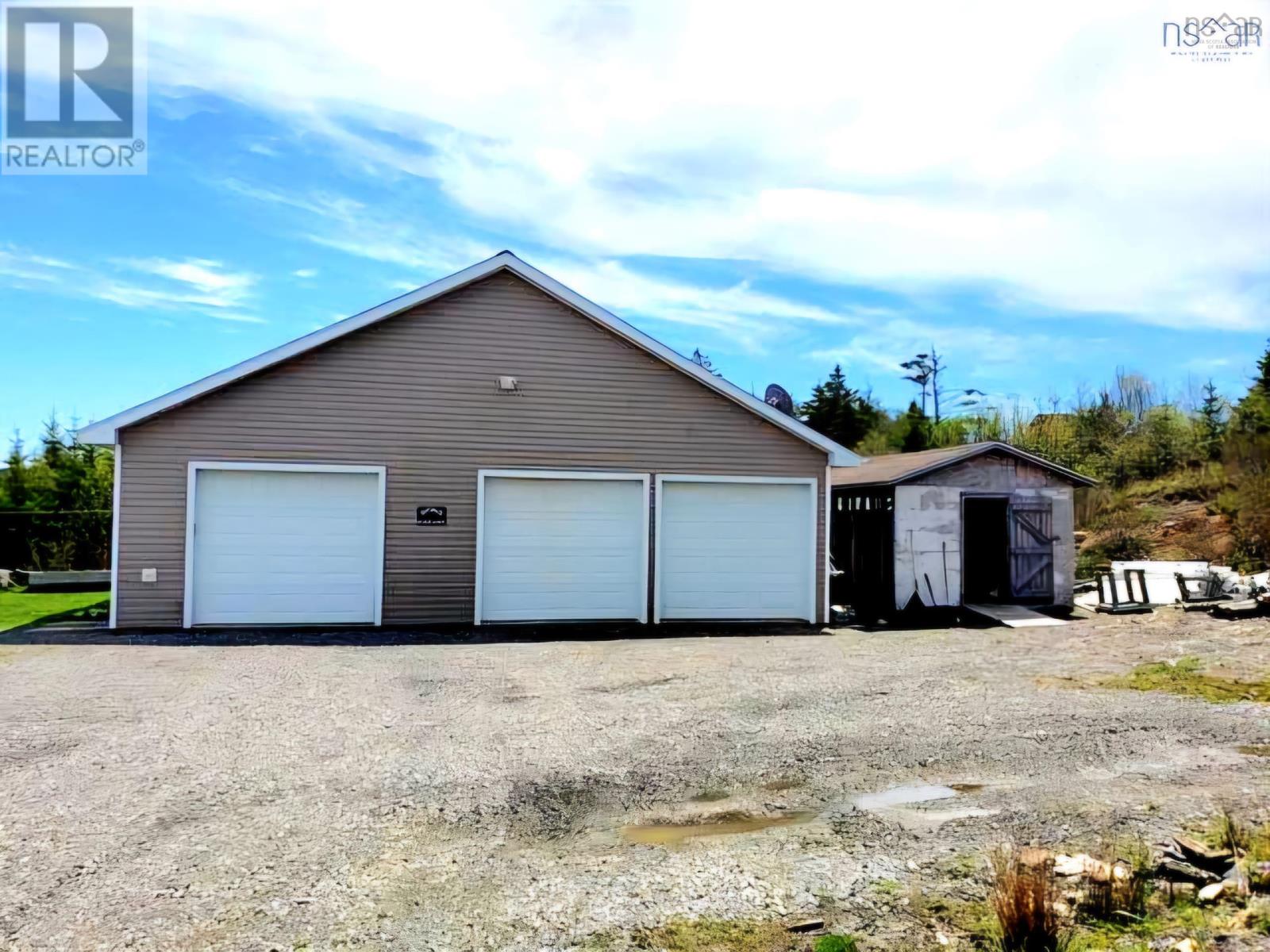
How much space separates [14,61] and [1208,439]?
28.0 meters

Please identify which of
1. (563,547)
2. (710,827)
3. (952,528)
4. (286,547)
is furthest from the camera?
(952,528)

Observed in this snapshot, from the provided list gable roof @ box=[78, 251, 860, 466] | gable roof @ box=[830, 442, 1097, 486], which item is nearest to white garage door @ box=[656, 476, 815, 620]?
gable roof @ box=[78, 251, 860, 466]

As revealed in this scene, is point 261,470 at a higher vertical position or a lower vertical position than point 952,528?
higher

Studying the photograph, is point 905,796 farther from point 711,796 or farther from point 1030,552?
Result: point 1030,552

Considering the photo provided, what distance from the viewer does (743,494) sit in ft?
43.2

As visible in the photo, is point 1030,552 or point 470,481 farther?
point 1030,552

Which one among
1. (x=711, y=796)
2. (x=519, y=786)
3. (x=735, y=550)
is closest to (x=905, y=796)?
(x=711, y=796)

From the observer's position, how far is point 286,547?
11.7m

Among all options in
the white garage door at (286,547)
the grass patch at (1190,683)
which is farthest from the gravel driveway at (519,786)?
the white garage door at (286,547)

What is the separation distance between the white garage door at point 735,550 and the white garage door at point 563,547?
1.32ft

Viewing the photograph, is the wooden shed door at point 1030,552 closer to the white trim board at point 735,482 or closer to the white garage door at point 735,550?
the white trim board at point 735,482

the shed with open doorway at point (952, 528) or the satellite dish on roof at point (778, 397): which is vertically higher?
the satellite dish on roof at point (778, 397)

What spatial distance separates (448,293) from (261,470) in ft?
11.3

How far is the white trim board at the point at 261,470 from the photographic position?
1142 cm
